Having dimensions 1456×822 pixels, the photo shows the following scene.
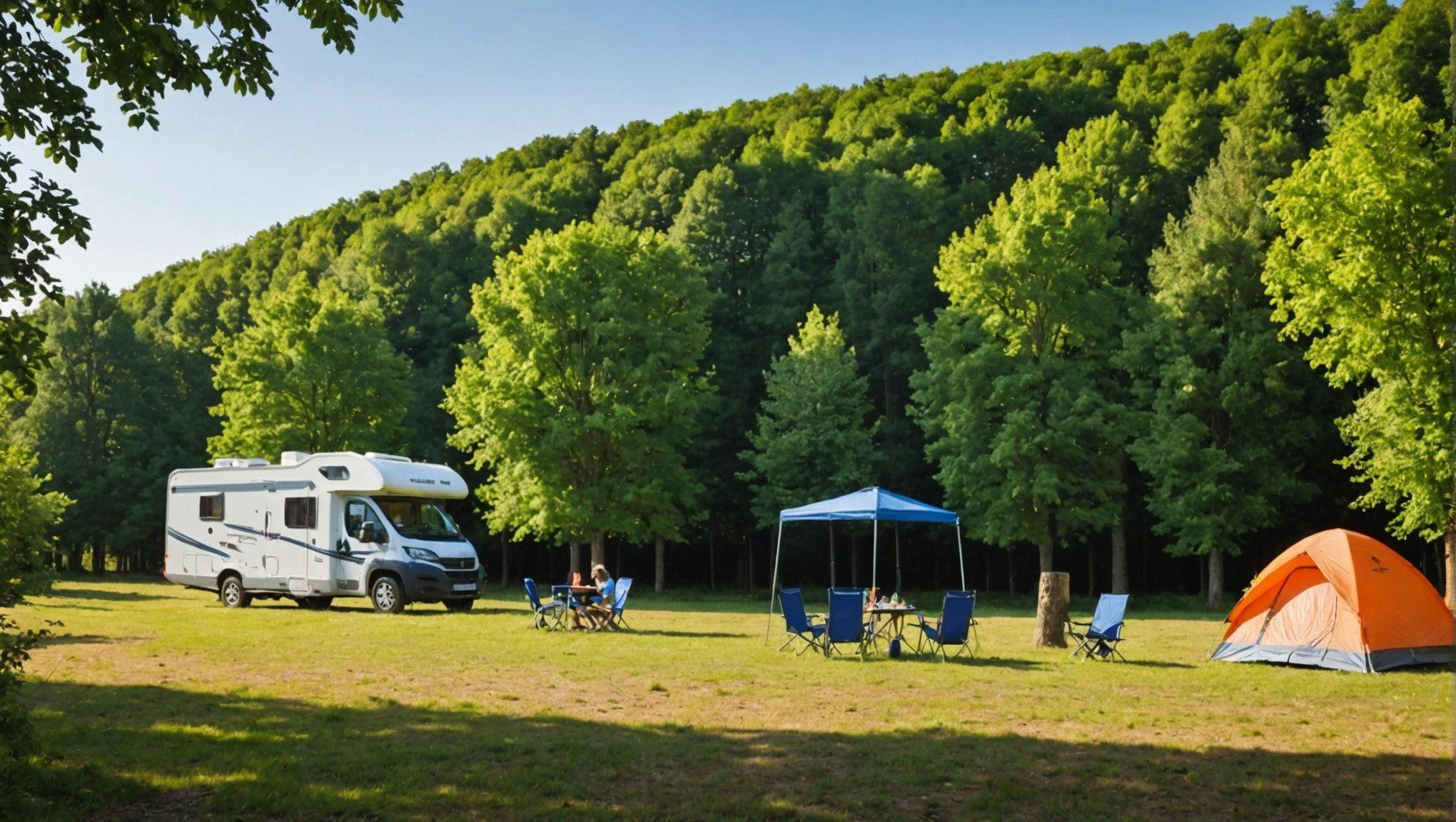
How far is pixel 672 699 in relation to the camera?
10.4m

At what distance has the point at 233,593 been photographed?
23109mm

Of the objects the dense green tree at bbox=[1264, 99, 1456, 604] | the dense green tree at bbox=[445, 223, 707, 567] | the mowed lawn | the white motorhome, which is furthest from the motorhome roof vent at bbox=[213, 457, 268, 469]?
the dense green tree at bbox=[1264, 99, 1456, 604]

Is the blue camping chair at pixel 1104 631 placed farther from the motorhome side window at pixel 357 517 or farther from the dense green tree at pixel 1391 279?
the motorhome side window at pixel 357 517

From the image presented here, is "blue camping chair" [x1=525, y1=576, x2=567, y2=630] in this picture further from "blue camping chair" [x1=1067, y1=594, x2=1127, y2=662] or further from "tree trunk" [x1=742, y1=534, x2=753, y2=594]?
"tree trunk" [x1=742, y1=534, x2=753, y2=594]

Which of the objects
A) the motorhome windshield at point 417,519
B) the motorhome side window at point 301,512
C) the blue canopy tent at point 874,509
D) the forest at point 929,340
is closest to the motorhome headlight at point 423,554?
the motorhome windshield at point 417,519

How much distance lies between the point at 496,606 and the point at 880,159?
24.3m

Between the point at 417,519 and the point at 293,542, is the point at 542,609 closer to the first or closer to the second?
the point at 417,519

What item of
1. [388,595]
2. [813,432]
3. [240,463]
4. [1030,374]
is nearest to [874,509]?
[388,595]

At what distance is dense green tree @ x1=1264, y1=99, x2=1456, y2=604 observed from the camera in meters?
19.8

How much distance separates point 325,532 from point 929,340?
1759 centimetres

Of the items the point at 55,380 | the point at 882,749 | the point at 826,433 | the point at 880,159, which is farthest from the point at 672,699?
the point at 55,380

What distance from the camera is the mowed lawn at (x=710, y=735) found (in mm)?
6438

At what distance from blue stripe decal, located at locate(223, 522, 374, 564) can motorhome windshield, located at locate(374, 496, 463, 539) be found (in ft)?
3.40

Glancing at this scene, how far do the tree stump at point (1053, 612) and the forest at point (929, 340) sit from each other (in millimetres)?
8601
